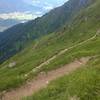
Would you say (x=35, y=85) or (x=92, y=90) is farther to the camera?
(x=35, y=85)

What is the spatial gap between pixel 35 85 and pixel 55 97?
16191mm

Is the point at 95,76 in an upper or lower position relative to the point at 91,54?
lower

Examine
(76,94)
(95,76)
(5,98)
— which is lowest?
(76,94)

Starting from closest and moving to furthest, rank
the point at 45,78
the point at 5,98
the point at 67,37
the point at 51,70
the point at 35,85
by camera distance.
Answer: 1. the point at 5,98
2. the point at 35,85
3. the point at 45,78
4. the point at 51,70
5. the point at 67,37

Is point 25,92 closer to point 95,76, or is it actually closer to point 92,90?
point 95,76

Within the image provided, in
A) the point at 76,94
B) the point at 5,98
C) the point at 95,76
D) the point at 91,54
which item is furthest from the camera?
the point at 91,54

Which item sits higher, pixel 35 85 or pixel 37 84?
pixel 37 84

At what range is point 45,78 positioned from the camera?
49.4 metres

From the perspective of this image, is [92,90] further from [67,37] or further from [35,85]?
[67,37]

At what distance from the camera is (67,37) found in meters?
144

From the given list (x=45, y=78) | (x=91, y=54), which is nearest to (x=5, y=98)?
(x=45, y=78)

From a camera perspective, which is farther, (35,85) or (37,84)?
(37,84)

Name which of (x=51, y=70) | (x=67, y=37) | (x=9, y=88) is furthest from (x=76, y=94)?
(x=67, y=37)

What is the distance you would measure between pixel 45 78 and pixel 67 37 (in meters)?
95.0
